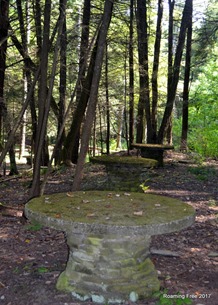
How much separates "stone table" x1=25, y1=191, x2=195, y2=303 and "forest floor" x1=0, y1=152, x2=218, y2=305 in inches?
6.1

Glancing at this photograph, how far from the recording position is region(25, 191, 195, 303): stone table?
3236 millimetres

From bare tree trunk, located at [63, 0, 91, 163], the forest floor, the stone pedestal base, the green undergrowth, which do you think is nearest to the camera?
the stone pedestal base

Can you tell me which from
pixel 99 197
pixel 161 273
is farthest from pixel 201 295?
pixel 99 197

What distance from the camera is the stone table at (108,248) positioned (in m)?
3.24

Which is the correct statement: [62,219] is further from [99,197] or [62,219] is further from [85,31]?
[85,31]

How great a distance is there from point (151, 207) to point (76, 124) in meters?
8.28

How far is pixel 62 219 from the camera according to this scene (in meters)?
3.23

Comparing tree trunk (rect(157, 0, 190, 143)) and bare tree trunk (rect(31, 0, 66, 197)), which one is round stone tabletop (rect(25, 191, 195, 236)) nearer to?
bare tree trunk (rect(31, 0, 66, 197))

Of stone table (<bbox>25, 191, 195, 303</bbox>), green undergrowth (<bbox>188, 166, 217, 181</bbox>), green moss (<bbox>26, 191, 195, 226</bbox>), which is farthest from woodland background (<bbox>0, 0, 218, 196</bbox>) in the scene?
stone table (<bbox>25, 191, 195, 303</bbox>)

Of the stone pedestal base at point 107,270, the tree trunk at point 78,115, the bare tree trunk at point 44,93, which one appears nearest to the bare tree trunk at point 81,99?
the tree trunk at point 78,115

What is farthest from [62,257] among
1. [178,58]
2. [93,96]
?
[178,58]

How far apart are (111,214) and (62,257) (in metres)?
1.50

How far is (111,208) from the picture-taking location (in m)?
3.80

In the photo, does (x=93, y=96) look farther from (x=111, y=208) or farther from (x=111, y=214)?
(x=111, y=214)
